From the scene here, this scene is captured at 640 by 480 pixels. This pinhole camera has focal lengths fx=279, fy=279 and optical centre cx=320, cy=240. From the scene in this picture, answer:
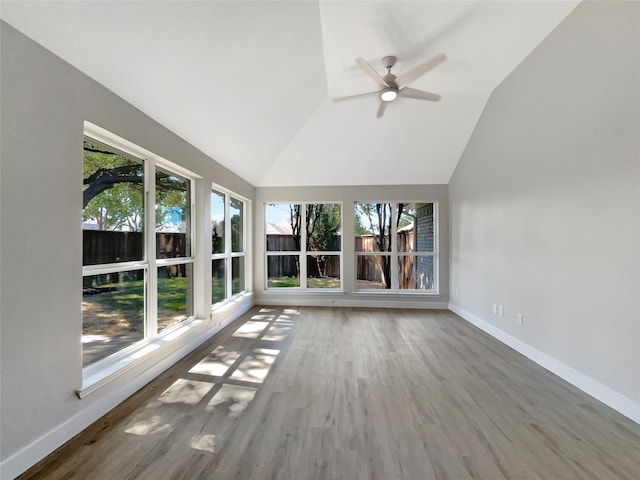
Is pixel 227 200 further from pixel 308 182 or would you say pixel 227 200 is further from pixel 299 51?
pixel 299 51

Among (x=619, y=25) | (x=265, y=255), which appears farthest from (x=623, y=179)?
(x=265, y=255)

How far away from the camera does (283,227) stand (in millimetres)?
5781

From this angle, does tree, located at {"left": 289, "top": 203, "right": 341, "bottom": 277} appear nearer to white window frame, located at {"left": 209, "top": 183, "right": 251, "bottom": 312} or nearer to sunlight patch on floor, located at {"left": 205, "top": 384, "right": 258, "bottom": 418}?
white window frame, located at {"left": 209, "top": 183, "right": 251, "bottom": 312}

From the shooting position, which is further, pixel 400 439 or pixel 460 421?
pixel 460 421

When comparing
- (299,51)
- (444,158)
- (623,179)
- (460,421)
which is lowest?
(460,421)

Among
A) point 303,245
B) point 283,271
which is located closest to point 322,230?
point 303,245

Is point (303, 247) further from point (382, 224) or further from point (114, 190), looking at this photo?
point (114, 190)

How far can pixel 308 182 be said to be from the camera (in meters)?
5.47

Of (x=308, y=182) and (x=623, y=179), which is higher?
(x=308, y=182)

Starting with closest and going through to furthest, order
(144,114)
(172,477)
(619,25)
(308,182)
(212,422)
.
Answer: (172,477)
(212,422)
(619,25)
(144,114)
(308,182)

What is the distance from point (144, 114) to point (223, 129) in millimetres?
921

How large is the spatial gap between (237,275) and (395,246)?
122 inches

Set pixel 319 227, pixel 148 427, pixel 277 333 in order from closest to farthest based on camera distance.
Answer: pixel 148 427 → pixel 277 333 → pixel 319 227

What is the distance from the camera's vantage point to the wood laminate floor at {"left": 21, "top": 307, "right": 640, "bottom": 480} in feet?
5.12
